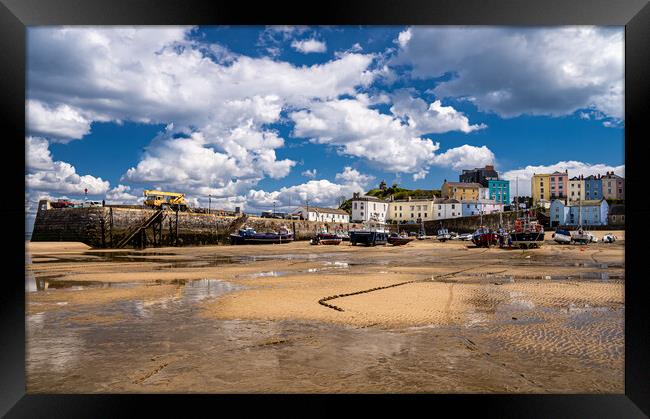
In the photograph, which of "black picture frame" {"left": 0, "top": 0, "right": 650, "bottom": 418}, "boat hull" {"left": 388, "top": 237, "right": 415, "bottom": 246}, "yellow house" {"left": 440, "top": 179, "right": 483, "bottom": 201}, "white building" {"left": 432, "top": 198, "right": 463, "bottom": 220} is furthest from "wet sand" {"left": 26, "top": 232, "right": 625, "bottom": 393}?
"yellow house" {"left": 440, "top": 179, "right": 483, "bottom": 201}

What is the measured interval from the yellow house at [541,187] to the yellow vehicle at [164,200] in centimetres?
7571

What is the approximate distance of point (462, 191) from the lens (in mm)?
93625

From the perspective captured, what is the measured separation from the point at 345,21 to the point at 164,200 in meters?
52.1

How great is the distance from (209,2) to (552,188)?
104 meters

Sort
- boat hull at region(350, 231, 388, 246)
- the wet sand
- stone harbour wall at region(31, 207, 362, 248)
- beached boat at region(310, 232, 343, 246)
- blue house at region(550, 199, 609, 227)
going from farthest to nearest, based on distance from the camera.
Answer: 1. blue house at region(550, 199, 609, 227)
2. beached boat at region(310, 232, 343, 246)
3. boat hull at region(350, 231, 388, 246)
4. stone harbour wall at region(31, 207, 362, 248)
5. the wet sand

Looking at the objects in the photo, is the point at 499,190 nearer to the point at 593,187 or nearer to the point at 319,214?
the point at 593,187

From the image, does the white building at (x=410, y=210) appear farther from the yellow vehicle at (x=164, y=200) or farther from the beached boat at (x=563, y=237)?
the yellow vehicle at (x=164, y=200)

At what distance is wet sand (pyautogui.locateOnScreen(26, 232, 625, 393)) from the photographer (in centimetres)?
410

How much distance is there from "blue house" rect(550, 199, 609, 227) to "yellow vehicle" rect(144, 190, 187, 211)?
62187 mm

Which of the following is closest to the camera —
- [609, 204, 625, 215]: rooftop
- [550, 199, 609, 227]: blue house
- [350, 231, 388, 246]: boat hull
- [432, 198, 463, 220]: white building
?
[350, 231, 388, 246]: boat hull

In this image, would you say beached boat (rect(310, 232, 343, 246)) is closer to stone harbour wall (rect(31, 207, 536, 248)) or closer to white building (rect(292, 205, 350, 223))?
stone harbour wall (rect(31, 207, 536, 248))

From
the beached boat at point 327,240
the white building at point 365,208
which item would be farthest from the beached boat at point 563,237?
the white building at point 365,208
